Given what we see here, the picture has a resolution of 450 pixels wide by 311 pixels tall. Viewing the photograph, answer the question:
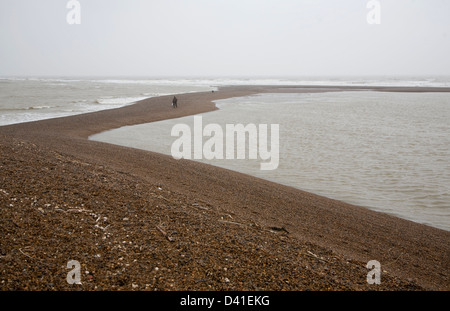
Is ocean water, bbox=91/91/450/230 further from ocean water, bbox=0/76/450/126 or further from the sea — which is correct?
ocean water, bbox=0/76/450/126

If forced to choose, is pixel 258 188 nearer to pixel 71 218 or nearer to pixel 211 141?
pixel 71 218

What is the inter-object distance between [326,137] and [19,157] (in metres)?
16.6

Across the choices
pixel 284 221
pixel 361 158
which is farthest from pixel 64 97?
pixel 284 221

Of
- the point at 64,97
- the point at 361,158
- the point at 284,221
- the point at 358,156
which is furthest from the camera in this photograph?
the point at 64,97

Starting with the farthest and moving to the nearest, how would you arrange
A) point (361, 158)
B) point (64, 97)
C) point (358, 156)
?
point (64, 97) → point (358, 156) → point (361, 158)

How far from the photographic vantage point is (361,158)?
14555mm

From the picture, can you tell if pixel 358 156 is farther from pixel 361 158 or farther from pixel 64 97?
pixel 64 97

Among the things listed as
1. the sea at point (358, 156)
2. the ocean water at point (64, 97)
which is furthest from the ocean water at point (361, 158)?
the ocean water at point (64, 97)

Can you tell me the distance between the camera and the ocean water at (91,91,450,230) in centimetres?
1004

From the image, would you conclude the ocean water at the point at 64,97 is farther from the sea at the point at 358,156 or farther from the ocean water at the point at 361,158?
the ocean water at the point at 361,158

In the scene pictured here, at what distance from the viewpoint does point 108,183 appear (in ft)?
24.6

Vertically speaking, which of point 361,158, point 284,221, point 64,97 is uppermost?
point 64,97
